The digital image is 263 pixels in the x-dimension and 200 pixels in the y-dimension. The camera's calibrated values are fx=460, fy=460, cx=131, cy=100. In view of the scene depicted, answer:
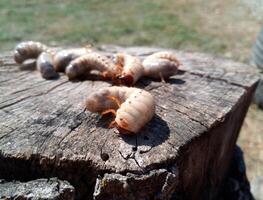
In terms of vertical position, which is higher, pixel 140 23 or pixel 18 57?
pixel 18 57

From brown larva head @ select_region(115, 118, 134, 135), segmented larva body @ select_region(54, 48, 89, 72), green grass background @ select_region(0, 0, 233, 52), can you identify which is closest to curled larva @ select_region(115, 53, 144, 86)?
segmented larva body @ select_region(54, 48, 89, 72)

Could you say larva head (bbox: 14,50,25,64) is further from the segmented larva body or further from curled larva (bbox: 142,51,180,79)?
curled larva (bbox: 142,51,180,79)

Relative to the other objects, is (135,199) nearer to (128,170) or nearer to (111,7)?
(128,170)

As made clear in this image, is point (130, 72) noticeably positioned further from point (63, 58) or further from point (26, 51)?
point (26, 51)

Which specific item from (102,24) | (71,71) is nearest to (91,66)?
(71,71)

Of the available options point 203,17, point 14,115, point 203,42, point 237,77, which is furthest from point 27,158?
point 203,17

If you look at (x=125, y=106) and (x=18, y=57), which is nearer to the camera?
(x=125, y=106)

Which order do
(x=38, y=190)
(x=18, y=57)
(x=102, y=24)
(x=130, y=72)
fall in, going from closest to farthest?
(x=38, y=190) → (x=130, y=72) → (x=18, y=57) → (x=102, y=24)
